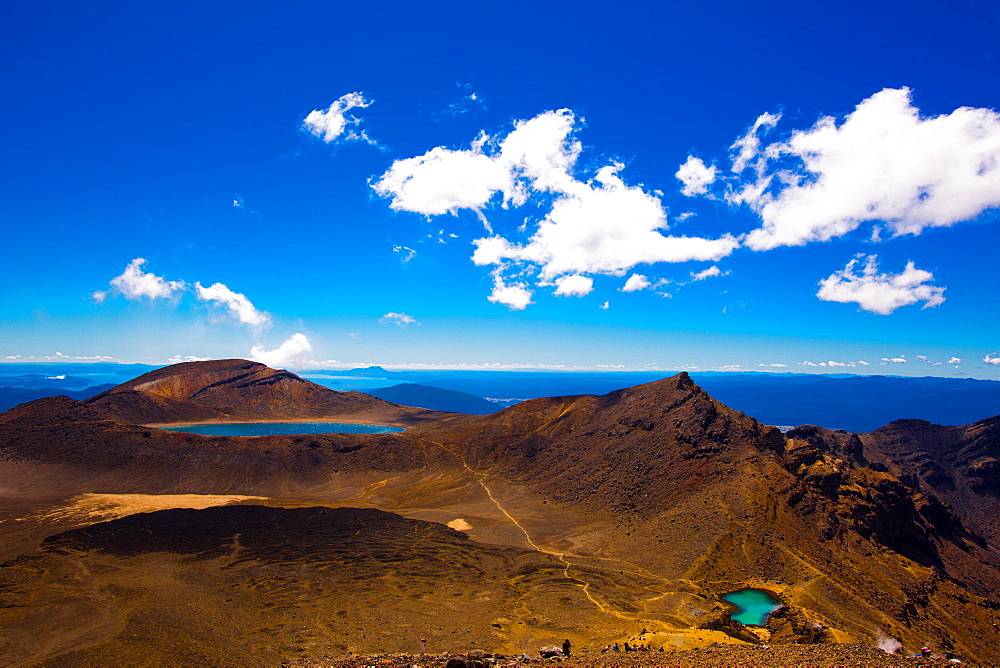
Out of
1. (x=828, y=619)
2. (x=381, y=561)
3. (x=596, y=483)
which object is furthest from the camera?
(x=596, y=483)

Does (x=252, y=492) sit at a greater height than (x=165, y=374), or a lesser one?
lesser

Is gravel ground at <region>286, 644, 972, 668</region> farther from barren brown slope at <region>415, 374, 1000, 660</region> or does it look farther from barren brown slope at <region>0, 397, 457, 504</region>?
barren brown slope at <region>0, 397, 457, 504</region>

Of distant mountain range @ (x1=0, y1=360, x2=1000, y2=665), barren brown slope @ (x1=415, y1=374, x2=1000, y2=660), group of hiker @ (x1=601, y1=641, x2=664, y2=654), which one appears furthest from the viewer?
barren brown slope @ (x1=415, y1=374, x2=1000, y2=660)

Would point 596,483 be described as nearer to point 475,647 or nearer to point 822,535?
point 822,535

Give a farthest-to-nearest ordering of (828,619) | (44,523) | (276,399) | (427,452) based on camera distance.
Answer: (276,399) → (427,452) → (44,523) → (828,619)

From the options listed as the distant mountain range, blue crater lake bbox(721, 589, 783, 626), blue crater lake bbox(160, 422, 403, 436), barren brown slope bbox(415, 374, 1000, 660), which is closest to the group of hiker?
the distant mountain range

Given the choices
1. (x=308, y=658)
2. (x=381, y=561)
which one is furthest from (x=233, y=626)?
(x=381, y=561)
